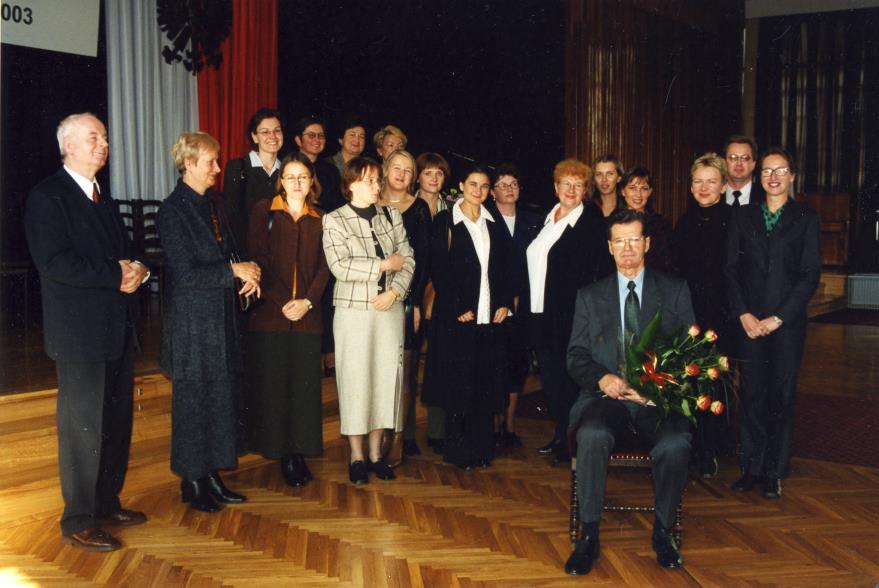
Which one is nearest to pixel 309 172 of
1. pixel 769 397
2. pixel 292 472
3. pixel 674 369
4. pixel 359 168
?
pixel 359 168

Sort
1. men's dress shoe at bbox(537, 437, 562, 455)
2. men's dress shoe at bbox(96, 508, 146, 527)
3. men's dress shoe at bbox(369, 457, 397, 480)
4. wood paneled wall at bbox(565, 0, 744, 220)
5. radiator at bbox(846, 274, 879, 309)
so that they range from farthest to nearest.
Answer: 1. radiator at bbox(846, 274, 879, 309)
2. wood paneled wall at bbox(565, 0, 744, 220)
3. men's dress shoe at bbox(537, 437, 562, 455)
4. men's dress shoe at bbox(369, 457, 397, 480)
5. men's dress shoe at bbox(96, 508, 146, 527)

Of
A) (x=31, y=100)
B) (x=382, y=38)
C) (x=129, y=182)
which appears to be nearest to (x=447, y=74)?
(x=382, y=38)

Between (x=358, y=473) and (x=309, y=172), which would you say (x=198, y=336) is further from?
(x=358, y=473)

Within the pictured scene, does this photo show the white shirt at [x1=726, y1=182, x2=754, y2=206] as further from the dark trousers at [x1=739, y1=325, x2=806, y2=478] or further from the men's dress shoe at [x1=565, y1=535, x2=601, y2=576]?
the men's dress shoe at [x1=565, y1=535, x2=601, y2=576]

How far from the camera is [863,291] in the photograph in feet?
41.5

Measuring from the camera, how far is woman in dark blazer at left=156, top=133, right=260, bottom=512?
12.9ft

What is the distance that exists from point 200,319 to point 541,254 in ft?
5.99

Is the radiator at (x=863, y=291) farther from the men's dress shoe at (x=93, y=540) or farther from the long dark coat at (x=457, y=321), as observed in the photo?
the men's dress shoe at (x=93, y=540)

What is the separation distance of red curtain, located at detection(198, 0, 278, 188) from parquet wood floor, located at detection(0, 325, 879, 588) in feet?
12.1

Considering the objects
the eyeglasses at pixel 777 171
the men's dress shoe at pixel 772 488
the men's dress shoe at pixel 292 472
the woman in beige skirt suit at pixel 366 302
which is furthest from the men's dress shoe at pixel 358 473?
the eyeglasses at pixel 777 171

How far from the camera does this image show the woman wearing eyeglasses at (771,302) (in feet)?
14.0

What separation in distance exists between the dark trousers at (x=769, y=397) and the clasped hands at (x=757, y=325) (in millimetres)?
62

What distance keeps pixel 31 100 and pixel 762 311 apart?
20.7 feet

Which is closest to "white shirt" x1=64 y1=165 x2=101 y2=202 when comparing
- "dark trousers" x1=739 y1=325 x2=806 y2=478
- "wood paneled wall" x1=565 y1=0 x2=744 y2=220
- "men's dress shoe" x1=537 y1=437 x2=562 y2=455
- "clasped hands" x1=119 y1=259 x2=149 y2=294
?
"clasped hands" x1=119 y1=259 x2=149 y2=294
